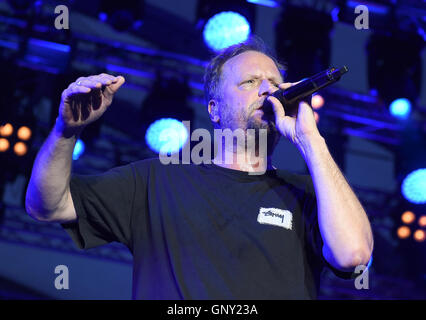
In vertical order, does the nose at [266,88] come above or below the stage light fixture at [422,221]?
above

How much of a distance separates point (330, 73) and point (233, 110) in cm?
50

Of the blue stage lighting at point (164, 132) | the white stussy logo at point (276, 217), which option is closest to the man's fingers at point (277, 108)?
Result: the white stussy logo at point (276, 217)

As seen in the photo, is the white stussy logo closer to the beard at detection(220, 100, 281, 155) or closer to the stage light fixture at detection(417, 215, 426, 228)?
the beard at detection(220, 100, 281, 155)

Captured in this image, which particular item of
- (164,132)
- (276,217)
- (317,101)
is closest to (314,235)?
(276,217)

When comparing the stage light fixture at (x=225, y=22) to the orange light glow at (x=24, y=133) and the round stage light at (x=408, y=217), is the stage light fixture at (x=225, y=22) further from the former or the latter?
the round stage light at (x=408, y=217)

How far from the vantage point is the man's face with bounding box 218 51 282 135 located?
179 cm

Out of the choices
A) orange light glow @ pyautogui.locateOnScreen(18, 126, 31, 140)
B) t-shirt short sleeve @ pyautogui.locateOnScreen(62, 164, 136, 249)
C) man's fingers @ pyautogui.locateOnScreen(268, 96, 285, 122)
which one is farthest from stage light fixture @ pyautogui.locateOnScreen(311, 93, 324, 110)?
t-shirt short sleeve @ pyautogui.locateOnScreen(62, 164, 136, 249)

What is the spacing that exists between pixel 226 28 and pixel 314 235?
206 centimetres

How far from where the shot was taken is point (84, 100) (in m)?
1.40

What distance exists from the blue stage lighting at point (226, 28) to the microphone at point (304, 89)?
163 centimetres

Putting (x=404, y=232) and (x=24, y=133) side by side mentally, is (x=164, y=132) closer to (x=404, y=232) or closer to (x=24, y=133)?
(x=24, y=133)

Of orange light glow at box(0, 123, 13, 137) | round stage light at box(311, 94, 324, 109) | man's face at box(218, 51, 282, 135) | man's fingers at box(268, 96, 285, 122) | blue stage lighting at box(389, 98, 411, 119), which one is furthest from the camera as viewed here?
round stage light at box(311, 94, 324, 109)

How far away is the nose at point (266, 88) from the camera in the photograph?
1792mm

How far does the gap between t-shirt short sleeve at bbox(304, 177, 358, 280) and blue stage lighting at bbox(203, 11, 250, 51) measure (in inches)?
73.2
